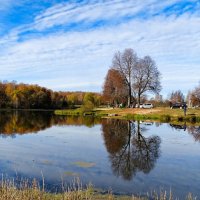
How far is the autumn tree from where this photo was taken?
2874 inches

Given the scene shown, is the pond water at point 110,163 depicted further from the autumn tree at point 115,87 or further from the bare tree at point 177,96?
the bare tree at point 177,96

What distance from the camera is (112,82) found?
7669 centimetres

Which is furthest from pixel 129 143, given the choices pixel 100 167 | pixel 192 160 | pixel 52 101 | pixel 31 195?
pixel 52 101

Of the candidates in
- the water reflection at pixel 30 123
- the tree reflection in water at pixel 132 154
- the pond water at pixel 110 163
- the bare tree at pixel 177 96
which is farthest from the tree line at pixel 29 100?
the pond water at pixel 110 163

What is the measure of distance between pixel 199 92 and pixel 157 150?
5702 cm

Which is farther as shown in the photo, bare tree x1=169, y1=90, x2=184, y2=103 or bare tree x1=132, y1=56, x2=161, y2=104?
bare tree x1=169, y1=90, x2=184, y2=103

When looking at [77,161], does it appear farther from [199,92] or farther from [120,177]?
[199,92]

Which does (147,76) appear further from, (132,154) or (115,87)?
(132,154)

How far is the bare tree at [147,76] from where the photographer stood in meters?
69.9

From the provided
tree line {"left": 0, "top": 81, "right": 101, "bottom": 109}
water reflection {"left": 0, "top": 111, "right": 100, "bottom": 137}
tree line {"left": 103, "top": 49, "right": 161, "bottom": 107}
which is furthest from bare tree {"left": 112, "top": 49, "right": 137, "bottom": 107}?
tree line {"left": 0, "top": 81, "right": 101, "bottom": 109}

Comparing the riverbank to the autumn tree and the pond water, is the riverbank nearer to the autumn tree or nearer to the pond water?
the autumn tree

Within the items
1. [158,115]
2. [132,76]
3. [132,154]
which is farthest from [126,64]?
[132,154]

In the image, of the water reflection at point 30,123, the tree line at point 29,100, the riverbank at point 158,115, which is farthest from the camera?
the tree line at point 29,100

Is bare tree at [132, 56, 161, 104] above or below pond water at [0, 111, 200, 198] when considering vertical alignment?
above
